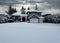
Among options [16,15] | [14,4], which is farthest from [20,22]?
[14,4]

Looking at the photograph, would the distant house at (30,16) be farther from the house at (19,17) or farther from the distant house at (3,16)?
the distant house at (3,16)

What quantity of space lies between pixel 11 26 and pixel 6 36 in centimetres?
22

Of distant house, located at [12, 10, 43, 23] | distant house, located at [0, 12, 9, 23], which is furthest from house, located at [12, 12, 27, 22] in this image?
distant house, located at [0, 12, 9, 23]

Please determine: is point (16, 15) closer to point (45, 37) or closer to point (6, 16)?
point (6, 16)

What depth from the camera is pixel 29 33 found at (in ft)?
8.25

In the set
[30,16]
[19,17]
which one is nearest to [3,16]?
[19,17]

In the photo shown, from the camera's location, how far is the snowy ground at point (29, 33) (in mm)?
2426

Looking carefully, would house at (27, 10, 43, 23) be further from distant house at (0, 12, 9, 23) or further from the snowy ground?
distant house at (0, 12, 9, 23)

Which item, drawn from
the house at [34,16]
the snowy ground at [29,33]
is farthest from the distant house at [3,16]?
the house at [34,16]

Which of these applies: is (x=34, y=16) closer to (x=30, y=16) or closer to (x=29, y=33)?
(x=30, y=16)

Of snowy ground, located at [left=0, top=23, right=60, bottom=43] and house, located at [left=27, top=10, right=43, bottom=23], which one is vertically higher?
house, located at [left=27, top=10, right=43, bottom=23]

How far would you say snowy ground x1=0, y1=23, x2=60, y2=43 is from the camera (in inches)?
95.5

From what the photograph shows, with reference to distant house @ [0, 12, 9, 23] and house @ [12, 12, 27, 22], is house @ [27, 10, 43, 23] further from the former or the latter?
distant house @ [0, 12, 9, 23]

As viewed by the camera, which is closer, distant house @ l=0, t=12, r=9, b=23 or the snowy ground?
the snowy ground
